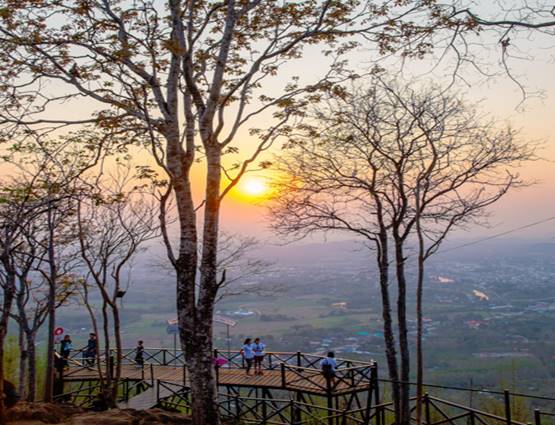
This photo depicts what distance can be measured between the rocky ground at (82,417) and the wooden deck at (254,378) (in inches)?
203

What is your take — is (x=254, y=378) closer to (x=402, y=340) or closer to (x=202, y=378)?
(x=402, y=340)

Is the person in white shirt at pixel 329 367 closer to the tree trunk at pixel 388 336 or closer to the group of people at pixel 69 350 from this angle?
the tree trunk at pixel 388 336

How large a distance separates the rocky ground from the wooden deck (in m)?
5.15

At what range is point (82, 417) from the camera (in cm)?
1075

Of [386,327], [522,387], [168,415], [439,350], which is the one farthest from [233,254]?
[439,350]

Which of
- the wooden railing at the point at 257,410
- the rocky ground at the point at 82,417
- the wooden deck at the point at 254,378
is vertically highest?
the rocky ground at the point at 82,417

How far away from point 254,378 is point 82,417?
7.52 m

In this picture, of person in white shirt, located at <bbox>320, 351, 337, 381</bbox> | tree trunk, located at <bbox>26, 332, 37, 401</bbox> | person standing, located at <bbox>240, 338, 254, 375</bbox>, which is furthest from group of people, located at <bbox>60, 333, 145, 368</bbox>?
person in white shirt, located at <bbox>320, 351, 337, 381</bbox>

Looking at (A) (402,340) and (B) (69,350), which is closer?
(A) (402,340)

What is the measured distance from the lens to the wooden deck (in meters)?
15.1

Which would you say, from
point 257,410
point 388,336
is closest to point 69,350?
point 257,410

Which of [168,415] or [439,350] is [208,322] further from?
[439,350]

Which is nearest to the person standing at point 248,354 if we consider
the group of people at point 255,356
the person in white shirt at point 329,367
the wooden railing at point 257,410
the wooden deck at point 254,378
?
the group of people at point 255,356

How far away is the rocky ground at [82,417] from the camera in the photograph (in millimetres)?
10039
